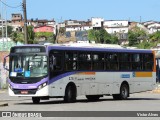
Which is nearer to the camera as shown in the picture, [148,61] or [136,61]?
[136,61]

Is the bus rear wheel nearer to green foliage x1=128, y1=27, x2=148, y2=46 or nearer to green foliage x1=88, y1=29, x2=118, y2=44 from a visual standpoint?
green foliage x1=88, y1=29, x2=118, y2=44

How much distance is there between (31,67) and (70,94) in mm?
2586

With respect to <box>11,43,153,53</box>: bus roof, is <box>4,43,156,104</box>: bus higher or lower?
lower

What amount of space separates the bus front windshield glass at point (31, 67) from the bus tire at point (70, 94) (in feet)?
6.03

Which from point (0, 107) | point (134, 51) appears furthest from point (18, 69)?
point (134, 51)

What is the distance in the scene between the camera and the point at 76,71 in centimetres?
2803

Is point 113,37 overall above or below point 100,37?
below

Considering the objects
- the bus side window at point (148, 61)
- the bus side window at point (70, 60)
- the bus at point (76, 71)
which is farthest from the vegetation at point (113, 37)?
the bus side window at point (70, 60)

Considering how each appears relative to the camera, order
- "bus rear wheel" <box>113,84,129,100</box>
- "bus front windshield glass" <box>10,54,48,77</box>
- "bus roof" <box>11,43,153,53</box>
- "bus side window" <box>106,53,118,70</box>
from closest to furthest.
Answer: "bus front windshield glass" <box>10,54,48,77</box>
"bus roof" <box>11,43,153,53</box>
"bus side window" <box>106,53,118,70</box>
"bus rear wheel" <box>113,84,129,100</box>

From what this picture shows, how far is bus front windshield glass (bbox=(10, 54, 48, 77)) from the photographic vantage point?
26203 mm

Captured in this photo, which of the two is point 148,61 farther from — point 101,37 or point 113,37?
point 113,37

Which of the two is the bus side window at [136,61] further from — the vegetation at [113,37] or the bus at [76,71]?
the vegetation at [113,37]

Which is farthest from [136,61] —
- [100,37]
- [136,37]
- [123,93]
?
[136,37]

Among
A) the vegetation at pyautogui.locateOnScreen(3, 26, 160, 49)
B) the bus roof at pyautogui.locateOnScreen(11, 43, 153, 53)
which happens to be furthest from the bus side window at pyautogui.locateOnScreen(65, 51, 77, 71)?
the vegetation at pyautogui.locateOnScreen(3, 26, 160, 49)
